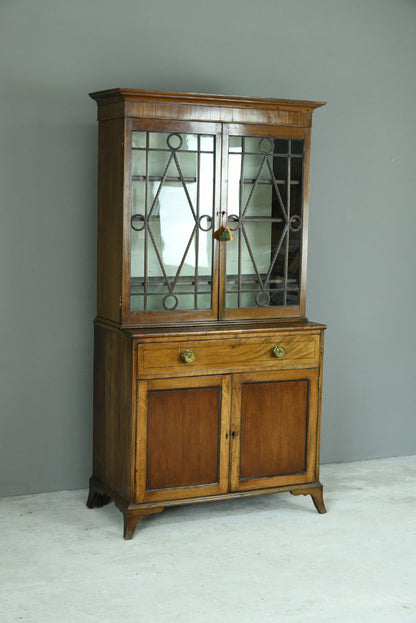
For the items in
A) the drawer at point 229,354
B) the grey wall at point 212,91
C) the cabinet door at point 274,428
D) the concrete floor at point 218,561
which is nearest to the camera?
the concrete floor at point 218,561

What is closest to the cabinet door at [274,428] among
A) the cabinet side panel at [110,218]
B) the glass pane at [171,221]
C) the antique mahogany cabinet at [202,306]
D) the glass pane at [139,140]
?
the antique mahogany cabinet at [202,306]

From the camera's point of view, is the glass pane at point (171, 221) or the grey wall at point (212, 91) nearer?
the glass pane at point (171, 221)

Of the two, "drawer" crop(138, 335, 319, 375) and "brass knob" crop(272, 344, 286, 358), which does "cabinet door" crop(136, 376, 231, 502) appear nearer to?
"drawer" crop(138, 335, 319, 375)

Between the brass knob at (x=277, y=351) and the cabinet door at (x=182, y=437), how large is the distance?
10.0 inches

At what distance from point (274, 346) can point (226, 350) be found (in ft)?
0.80

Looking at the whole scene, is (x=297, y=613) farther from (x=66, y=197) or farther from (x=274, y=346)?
(x=66, y=197)

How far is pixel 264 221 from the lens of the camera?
3.79m

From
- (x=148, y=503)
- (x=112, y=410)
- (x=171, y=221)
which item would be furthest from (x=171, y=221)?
(x=148, y=503)

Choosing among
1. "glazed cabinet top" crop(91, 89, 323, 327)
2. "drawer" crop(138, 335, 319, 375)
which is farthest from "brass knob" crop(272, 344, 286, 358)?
"glazed cabinet top" crop(91, 89, 323, 327)

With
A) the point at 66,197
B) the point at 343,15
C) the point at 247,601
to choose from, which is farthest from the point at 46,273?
the point at 343,15

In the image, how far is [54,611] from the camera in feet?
9.23

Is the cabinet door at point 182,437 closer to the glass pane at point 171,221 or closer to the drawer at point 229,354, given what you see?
the drawer at point 229,354

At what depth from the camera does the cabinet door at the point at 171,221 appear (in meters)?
3.52

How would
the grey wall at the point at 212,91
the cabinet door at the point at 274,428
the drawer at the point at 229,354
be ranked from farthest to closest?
the grey wall at the point at 212,91 < the cabinet door at the point at 274,428 < the drawer at the point at 229,354
